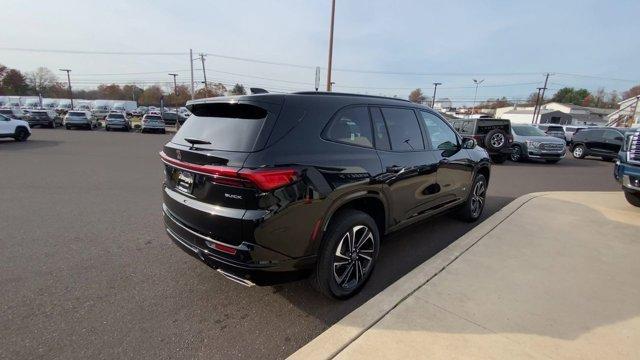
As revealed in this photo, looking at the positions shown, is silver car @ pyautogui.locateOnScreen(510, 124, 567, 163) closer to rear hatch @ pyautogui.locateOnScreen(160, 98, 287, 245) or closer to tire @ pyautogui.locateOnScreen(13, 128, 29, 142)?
rear hatch @ pyautogui.locateOnScreen(160, 98, 287, 245)

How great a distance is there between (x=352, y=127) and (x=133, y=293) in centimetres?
248

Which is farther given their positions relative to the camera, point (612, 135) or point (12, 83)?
point (12, 83)

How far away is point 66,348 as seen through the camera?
236cm

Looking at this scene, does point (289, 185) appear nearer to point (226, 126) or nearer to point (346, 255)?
point (226, 126)

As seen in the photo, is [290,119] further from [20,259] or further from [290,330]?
[20,259]

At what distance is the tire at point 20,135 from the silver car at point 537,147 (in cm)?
2269

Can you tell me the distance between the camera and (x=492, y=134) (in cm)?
1273

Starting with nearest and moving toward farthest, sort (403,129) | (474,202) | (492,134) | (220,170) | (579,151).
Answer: (220,170)
(403,129)
(474,202)
(492,134)
(579,151)

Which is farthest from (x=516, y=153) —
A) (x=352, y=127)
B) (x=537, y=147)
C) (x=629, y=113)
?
(x=629, y=113)

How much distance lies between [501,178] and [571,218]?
4488 millimetres

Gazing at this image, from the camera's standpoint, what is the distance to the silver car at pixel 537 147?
531 inches

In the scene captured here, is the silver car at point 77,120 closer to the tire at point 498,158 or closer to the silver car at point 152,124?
the silver car at point 152,124

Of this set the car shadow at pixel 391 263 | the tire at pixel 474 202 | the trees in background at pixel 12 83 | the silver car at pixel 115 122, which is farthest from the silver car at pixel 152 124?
the trees in background at pixel 12 83

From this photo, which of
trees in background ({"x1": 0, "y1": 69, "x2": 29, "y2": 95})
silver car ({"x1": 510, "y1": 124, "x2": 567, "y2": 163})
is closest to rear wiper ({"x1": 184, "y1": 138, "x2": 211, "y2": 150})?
silver car ({"x1": 510, "y1": 124, "x2": 567, "y2": 163})
